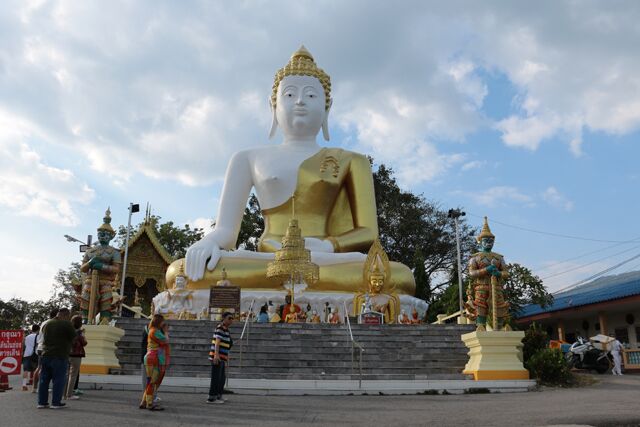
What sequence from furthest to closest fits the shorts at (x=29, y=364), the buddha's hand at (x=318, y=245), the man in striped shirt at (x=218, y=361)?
1. the buddha's hand at (x=318, y=245)
2. the shorts at (x=29, y=364)
3. the man in striped shirt at (x=218, y=361)

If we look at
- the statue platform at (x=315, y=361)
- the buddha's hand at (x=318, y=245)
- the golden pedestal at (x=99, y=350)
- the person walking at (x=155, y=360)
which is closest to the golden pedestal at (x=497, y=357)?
the statue platform at (x=315, y=361)

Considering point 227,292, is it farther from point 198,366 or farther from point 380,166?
point 380,166

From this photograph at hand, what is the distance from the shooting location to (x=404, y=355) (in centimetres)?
1102

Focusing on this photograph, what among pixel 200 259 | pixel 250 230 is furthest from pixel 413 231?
pixel 200 259

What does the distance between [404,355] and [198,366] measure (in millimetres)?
3734

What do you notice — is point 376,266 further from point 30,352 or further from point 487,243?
point 30,352

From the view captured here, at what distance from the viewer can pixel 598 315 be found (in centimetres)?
2269

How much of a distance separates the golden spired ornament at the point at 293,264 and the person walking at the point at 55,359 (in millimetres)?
8891

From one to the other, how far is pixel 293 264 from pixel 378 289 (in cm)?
236

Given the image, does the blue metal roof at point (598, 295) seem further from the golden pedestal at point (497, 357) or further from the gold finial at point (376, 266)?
the golden pedestal at point (497, 357)

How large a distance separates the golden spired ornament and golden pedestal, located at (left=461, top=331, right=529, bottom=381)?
6039 mm

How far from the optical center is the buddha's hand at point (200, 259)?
15953mm

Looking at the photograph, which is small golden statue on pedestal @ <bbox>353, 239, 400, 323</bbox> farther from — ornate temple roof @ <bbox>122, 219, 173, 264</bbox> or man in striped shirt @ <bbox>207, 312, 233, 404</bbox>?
ornate temple roof @ <bbox>122, 219, 173, 264</bbox>

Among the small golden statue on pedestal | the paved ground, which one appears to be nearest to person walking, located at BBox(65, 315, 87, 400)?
the paved ground
